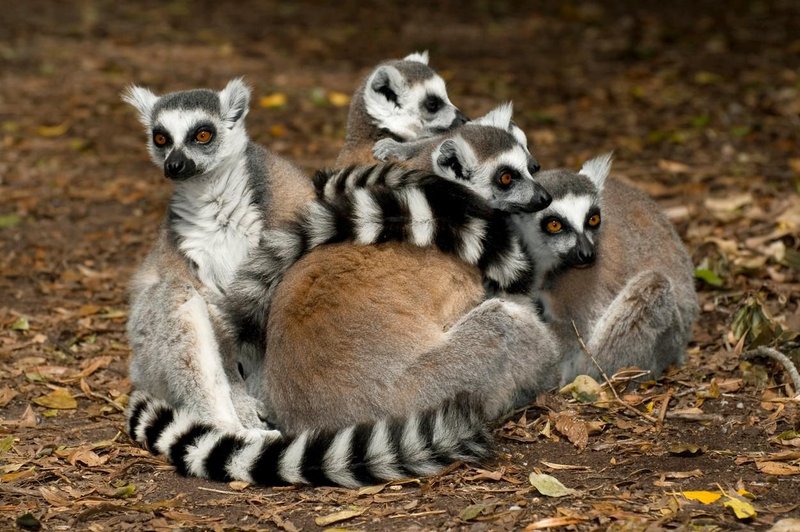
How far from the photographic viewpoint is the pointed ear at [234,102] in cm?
602

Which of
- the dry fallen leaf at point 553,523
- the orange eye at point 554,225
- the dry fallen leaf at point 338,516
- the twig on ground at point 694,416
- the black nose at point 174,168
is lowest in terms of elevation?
the dry fallen leaf at point 338,516

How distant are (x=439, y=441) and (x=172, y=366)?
1.68m

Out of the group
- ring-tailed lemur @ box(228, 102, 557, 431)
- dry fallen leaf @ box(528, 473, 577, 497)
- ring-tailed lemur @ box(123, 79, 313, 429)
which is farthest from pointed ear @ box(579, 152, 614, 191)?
dry fallen leaf @ box(528, 473, 577, 497)

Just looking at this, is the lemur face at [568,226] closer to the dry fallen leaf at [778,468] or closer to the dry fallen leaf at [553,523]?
the dry fallen leaf at [778,468]

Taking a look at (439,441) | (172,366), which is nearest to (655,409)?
(439,441)

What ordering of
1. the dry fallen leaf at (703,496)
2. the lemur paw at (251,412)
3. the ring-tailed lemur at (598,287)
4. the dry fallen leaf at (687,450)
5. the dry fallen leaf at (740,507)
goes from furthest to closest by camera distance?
1. the ring-tailed lemur at (598,287)
2. the lemur paw at (251,412)
3. the dry fallen leaf at (687,450)
4. the dry fallen leaf at (703,496)
5. the dry fallen leaf at (740,507)

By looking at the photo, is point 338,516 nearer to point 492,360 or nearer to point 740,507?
point 492,360

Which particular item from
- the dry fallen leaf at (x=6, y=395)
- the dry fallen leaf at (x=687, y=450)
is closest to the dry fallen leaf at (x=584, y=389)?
the dry fallen leaf at (x=687, y=450)

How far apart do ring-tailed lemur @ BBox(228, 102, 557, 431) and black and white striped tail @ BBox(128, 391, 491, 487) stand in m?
0.18

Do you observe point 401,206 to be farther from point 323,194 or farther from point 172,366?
point 172,366

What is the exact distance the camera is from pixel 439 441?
4.66 metres

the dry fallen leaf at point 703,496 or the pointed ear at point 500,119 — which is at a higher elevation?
the pointed ear at point 500,119

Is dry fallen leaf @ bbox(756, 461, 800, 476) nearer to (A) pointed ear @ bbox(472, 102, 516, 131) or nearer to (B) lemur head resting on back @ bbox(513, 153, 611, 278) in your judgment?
(B) lemur head resting on back @ bbox(513, 153, 611, 278)

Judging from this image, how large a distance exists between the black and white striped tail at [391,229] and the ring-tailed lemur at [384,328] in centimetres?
1
